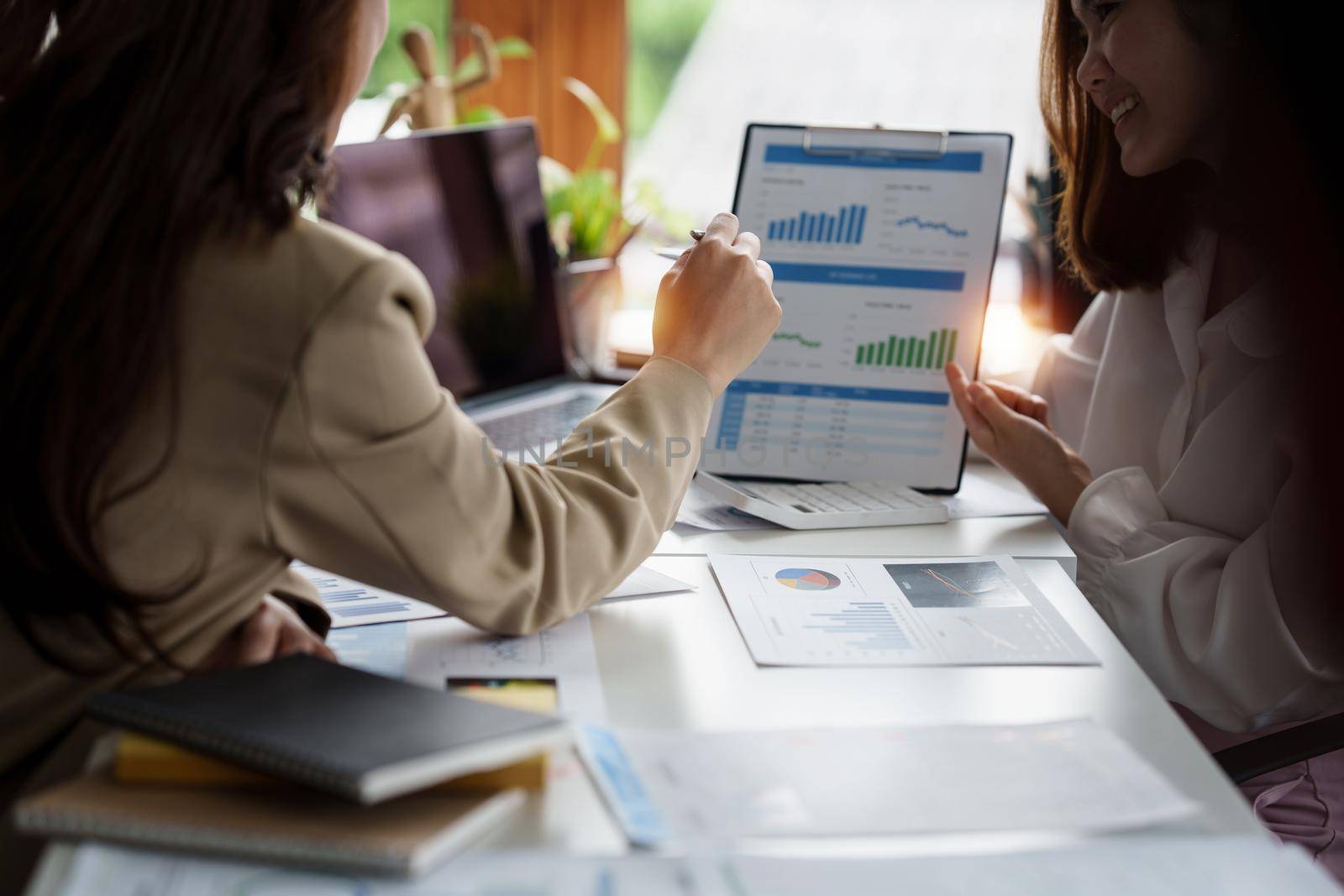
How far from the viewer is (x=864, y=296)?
1.43 meters

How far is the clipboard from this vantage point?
141 centimetres

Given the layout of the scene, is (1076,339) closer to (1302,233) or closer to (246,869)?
(1302,233)

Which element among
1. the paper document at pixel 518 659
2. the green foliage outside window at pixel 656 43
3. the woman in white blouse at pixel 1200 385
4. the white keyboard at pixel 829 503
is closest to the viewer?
the paper document at pixel 518 659

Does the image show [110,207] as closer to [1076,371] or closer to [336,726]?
[336,726]

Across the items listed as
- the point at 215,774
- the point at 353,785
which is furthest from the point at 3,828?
the point at 353,785

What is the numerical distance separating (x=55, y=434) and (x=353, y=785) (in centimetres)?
29

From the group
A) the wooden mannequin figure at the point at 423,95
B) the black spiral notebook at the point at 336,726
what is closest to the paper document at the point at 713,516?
the black spiral notebook at the point at 336,726

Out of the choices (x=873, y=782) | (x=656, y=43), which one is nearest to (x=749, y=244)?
(x=873, y=782)

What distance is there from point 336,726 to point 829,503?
0.73 meters

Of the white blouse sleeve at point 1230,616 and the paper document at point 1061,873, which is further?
the white blouse sleeve at point 1230,616

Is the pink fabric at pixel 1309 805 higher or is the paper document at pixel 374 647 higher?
the paper document at pixel 374 647

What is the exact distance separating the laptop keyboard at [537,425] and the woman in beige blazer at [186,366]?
0.73 meters

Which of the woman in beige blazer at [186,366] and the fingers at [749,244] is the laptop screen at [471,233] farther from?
the woman in beige blazer at [186,366]

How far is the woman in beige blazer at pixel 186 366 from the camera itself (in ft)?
2.38
